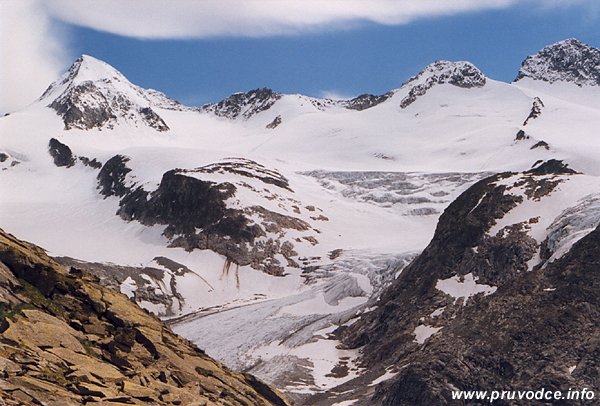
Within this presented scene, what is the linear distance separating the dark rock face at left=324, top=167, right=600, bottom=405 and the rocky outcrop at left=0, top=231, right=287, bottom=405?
151ft

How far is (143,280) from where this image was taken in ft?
530

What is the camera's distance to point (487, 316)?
94.1m

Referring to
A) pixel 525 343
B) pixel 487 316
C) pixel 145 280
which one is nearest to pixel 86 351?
pixel 525 343

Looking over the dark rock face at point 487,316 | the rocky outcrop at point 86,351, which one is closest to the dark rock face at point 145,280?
the dark rock face at point 487,316

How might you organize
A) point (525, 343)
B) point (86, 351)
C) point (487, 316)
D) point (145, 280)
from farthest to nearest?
point (145, 280) → point (487, 316) → point (525, 343) → point (86, 351)

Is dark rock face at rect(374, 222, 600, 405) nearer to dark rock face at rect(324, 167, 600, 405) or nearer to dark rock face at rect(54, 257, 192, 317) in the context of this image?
dark rock face at rect(324, 167, 600, 405)

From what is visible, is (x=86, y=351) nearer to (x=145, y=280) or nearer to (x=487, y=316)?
(x=487, y=316)

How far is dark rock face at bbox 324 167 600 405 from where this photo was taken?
83688mm

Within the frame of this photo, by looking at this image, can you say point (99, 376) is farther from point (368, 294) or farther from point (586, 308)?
point (368, 294)

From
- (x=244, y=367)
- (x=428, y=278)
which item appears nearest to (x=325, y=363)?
(x=244, y=367)

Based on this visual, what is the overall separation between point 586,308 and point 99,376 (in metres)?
66.9

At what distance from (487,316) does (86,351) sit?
6800 centimetres

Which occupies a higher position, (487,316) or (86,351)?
(86,351)

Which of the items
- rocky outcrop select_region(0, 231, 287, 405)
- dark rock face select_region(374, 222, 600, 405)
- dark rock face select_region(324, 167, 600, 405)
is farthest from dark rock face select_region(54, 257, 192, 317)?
rocky outcrop select_region(0, 231, 287, 405)
